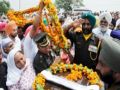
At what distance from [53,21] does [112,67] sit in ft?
10.5

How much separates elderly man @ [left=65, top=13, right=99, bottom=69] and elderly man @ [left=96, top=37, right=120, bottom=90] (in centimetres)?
334

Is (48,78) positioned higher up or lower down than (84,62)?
higher up

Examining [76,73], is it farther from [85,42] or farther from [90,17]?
[90,17]

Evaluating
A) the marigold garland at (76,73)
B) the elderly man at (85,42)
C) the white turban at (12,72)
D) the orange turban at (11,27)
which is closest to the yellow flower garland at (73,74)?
the marigold garland at (76,73)

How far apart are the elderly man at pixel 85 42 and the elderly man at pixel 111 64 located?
3.34 metres

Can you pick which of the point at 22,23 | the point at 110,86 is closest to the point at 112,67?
the point at 110,86

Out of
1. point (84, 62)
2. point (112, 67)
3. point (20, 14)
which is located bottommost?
point (84, 62)

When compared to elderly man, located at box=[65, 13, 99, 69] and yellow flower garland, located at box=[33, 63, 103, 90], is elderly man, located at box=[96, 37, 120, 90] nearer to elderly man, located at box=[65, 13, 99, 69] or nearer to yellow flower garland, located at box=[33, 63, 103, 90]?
yellow flower garland, located at box=[33, 63, 103, 90]

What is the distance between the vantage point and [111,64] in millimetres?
3346

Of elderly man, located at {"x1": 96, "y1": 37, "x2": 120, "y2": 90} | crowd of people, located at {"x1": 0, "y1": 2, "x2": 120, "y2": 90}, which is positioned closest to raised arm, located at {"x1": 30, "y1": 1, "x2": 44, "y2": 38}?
crowd of people, located at {"x1": 0, "y1": 2, "x2": 120, "y2": 90}

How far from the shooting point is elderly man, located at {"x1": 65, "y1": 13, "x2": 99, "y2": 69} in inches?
270

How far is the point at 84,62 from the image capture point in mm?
6895

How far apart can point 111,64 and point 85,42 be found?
360cm

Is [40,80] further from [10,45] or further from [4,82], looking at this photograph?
[10,45]
